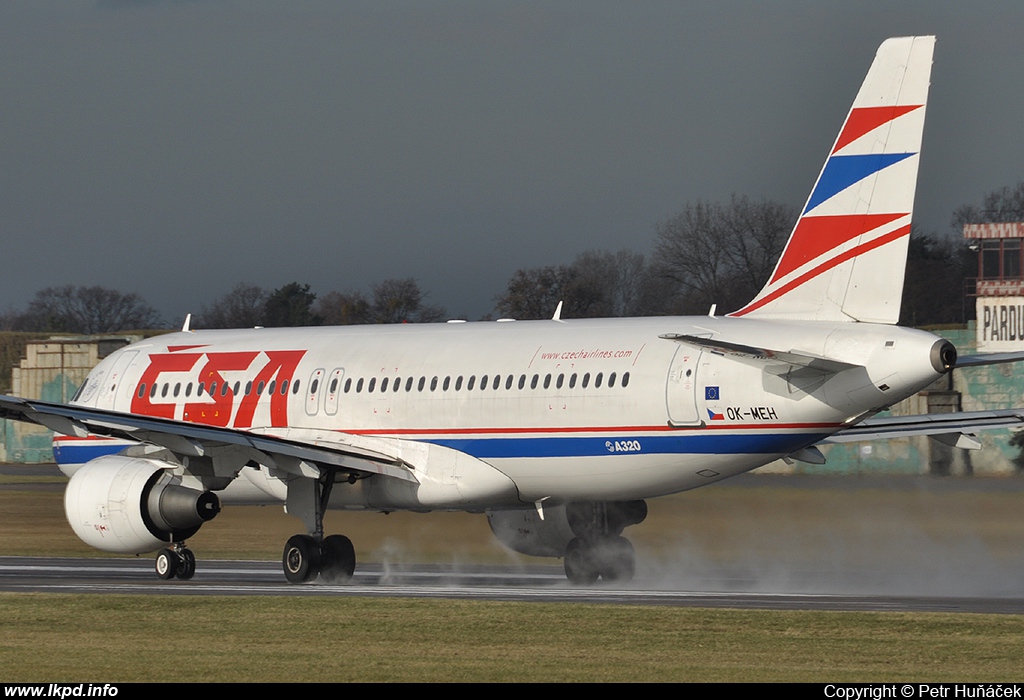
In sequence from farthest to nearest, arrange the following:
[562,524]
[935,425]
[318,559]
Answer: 1. [562,524]
2. [318,559]
3. [935,425]

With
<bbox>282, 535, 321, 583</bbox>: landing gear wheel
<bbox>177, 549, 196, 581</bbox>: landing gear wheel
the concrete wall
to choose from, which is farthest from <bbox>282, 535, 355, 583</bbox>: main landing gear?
the concrete wall

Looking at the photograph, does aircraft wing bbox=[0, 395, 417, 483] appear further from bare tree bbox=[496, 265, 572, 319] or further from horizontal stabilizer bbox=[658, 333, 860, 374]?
bare tree bbox=[496, 265, 572, 319]

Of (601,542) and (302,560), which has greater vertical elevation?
(601,542)

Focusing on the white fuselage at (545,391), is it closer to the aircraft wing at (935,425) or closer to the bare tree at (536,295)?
the aircraft wing at (935,425)

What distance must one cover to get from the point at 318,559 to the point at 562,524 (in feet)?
14.5

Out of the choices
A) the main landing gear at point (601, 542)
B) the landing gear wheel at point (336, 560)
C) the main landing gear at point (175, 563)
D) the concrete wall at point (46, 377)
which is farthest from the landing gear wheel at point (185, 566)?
the concrete wall at point (46, 377)

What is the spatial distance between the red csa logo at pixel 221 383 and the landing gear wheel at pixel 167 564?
→ 2.92 meters

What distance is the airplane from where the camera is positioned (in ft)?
80.8

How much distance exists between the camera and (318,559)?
27.9 meters

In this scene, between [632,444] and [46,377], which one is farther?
[46,377]

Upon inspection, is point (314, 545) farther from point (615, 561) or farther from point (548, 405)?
point (615, 561)

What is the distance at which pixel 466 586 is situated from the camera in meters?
28.3

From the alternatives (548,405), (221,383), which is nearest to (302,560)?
(548,405)

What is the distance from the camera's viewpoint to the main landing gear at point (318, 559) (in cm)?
2781
